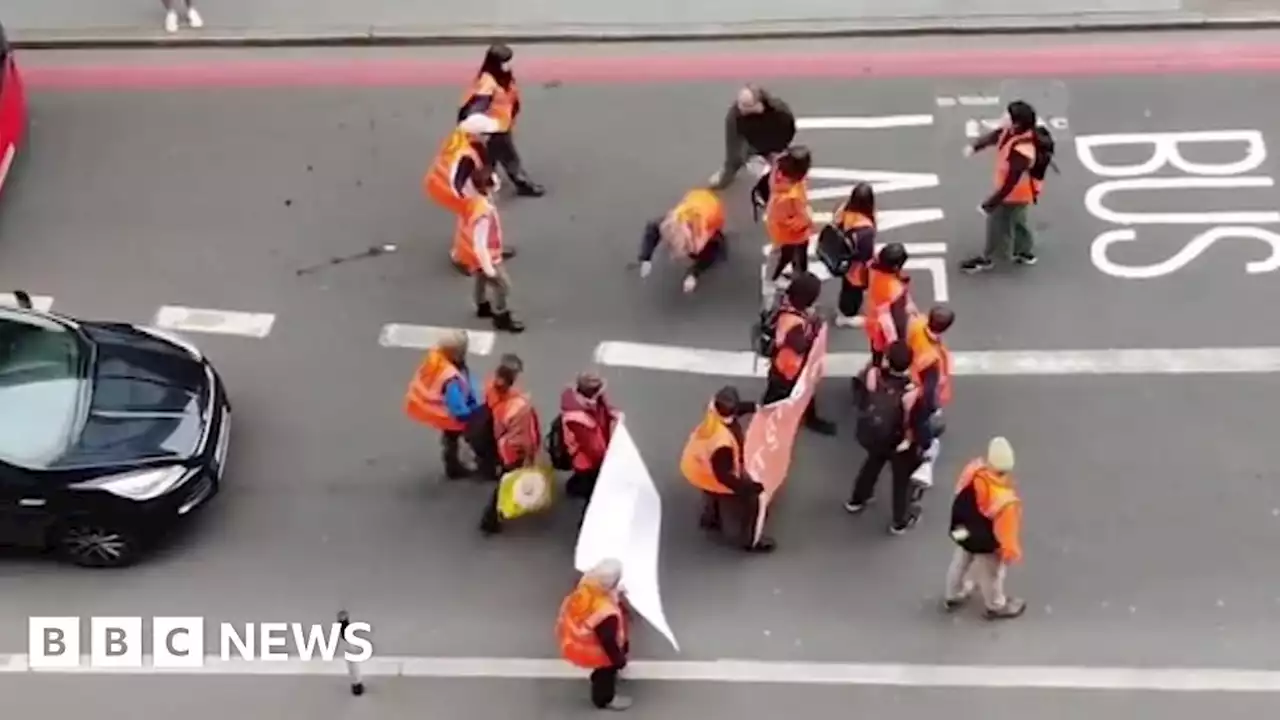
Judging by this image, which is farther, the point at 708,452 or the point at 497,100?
the point at 497,100

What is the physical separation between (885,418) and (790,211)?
6.98 ft

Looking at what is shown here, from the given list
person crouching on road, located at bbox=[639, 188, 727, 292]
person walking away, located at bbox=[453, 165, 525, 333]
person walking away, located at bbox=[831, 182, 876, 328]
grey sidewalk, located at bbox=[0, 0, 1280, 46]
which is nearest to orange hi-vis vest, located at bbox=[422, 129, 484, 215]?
person walking away, located at bbox=[453, 165, 525, 333]

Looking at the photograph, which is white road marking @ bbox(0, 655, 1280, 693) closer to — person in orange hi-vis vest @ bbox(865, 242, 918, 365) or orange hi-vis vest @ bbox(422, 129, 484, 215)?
person in orange hi-vis vest @ bbox(865, 242, 918, 365)

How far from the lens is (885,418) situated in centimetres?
1209

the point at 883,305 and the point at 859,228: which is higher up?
the point at 859,228

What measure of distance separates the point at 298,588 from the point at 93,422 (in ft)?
5.55

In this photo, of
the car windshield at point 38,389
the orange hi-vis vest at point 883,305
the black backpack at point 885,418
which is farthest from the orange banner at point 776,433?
the car windshield at point 38,389

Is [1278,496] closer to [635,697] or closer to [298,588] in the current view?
[635,697]

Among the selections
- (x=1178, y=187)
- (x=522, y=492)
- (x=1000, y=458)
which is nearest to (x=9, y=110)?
(x=522, y=492)

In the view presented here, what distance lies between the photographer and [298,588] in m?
12.6

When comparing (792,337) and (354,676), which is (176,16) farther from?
(354,676)

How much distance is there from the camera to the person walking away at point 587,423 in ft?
40.1

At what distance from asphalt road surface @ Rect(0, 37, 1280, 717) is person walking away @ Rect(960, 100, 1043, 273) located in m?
0.19

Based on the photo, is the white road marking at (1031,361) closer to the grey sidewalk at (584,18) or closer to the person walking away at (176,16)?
the grey sidewalk at (584,18)
